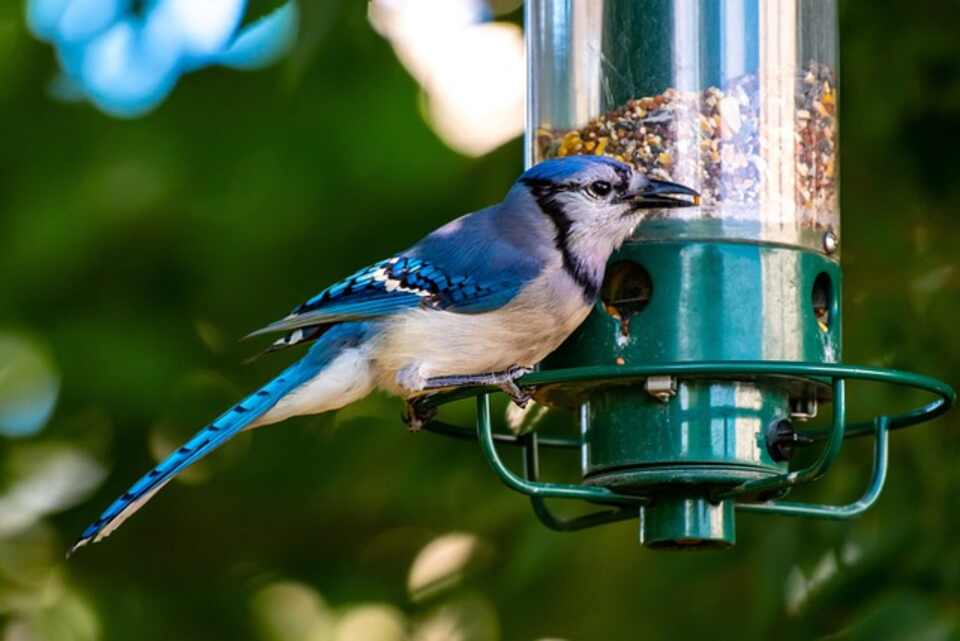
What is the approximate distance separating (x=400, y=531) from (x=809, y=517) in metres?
1.69

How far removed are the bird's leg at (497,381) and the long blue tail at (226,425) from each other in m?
0.29

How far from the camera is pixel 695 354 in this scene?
530cm

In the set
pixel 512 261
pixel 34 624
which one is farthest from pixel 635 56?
pixel 34 624

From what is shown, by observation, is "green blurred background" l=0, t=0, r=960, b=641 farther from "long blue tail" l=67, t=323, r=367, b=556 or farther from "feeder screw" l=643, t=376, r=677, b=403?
"feeder screw" l=643, t=376, r=677, b=403

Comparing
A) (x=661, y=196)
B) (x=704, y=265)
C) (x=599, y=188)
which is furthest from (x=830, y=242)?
(x=599, y=188)

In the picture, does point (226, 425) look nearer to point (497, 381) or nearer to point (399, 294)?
point (399, 294)

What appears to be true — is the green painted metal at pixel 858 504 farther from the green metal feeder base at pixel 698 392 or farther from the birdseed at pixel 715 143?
the birdseed at pixel 715 143

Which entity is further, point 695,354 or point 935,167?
point 935,167

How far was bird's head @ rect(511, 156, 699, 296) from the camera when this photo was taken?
5.32 m

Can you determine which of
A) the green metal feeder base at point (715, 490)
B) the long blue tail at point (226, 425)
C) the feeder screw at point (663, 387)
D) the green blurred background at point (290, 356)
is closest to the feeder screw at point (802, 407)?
the green metal feeder base at point (715, 490)

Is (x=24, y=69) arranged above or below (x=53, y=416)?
above

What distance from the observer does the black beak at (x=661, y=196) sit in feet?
17.2

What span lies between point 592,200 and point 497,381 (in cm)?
57

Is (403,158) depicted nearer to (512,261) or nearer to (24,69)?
(512,261)
